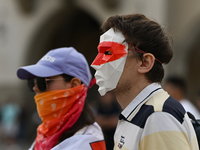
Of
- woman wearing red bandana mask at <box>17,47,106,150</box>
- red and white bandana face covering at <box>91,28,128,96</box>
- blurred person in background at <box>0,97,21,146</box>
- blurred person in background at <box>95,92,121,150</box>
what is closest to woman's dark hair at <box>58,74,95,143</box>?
woman wearing red bandana mask at <box>17,47,106,150</box>

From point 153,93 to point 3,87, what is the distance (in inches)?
398

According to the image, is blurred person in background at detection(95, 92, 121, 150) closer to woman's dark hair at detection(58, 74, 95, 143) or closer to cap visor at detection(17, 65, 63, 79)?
woman's dark hair at detection(58, 74, 95, 143)

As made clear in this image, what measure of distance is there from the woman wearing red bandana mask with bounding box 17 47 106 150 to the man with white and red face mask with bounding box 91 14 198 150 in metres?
0.81

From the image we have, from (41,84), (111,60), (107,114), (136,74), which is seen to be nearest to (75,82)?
(41,84)

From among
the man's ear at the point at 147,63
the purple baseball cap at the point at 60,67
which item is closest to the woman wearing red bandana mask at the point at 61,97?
the purple baseball cap at the point at 60,67

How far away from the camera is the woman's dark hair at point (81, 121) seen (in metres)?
2.58

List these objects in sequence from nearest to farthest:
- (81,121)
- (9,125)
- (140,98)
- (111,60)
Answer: (140,98), (111,60), (81,121), (9,125)

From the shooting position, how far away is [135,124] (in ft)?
5.48

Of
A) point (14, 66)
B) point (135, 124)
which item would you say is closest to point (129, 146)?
point (135, 124)

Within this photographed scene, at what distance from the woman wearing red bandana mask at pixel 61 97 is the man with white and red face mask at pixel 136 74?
81 cm

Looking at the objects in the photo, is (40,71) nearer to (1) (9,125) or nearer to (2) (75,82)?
(2) (75,82)

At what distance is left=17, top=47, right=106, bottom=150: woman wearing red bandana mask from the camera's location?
8.64 feet

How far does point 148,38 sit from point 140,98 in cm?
38

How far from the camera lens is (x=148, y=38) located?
184 cm
